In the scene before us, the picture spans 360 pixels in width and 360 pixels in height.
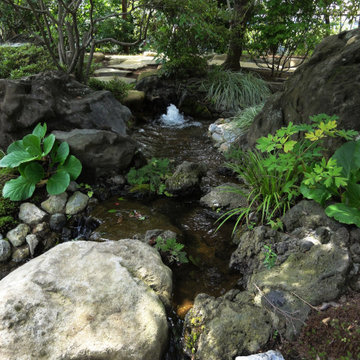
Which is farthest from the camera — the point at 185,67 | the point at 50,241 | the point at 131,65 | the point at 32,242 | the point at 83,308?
the point at 131,65

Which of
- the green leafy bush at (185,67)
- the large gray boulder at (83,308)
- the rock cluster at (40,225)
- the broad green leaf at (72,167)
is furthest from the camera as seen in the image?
the green leafy bush at (185,67)

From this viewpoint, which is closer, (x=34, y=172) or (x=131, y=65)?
(x=34, y=172)

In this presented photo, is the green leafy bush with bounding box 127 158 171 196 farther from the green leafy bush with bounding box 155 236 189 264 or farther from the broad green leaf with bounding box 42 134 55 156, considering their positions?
the green leafy bush with bounding box 155 236 189 264

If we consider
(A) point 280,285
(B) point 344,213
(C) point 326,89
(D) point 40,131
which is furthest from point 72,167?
(C) point 326,89

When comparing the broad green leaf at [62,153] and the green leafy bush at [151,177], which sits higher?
the broad green leaf at [62,153]

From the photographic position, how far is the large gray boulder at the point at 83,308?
1.89m

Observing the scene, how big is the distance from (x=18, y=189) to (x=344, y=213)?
357cm

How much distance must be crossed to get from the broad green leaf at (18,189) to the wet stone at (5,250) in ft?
1.90

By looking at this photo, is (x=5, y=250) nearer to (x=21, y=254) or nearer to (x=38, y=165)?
(x=21, y=254)

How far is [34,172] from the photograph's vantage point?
12.4ft

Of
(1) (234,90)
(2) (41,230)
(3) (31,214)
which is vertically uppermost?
(1) (234,90)

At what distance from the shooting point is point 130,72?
10.7 metres

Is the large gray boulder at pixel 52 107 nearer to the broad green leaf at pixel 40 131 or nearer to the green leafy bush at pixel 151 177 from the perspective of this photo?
the broad green leaf at pixel 40 131

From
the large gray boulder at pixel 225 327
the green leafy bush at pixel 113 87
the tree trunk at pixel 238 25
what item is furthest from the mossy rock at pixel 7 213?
the tree trunk at pixel 238 25
